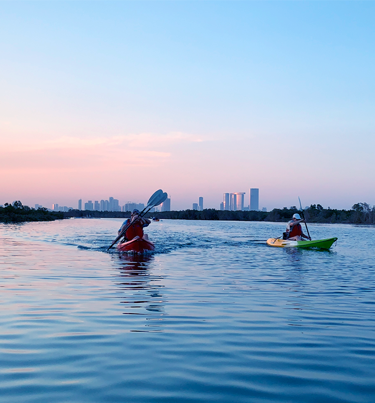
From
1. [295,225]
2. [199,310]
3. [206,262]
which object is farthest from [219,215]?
[199,310]

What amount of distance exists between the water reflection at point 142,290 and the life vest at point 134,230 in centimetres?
284

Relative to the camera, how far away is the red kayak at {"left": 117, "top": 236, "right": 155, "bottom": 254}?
17297mm

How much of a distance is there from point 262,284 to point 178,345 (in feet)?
18.8

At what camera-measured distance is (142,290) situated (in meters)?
8.67

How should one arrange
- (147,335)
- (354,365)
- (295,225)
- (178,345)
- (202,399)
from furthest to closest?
(295,225), (147,335), (178,345), (354,365), (202,399)

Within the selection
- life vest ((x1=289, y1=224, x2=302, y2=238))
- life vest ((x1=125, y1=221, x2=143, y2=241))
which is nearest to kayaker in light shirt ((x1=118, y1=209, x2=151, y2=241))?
life vest ((x1=125, y1=221, x2=143, y2=241))

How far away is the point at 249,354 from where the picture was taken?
4.32m

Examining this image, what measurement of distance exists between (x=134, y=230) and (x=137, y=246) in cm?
76

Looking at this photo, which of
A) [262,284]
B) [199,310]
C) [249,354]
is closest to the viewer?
[249,354]

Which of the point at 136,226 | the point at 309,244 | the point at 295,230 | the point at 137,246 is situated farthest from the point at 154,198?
the point at 295,230

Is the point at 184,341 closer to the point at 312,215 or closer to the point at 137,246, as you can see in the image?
the point at 137,246

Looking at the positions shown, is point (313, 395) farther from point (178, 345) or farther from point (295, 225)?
point (295, 225)

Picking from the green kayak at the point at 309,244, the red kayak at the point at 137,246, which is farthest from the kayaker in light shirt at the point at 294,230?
the red kayak at the point at 137,246

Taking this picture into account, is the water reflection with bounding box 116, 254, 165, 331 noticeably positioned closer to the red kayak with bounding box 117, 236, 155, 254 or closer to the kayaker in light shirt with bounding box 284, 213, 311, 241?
the red kayak with bounding box 117, 236, 155, 254
